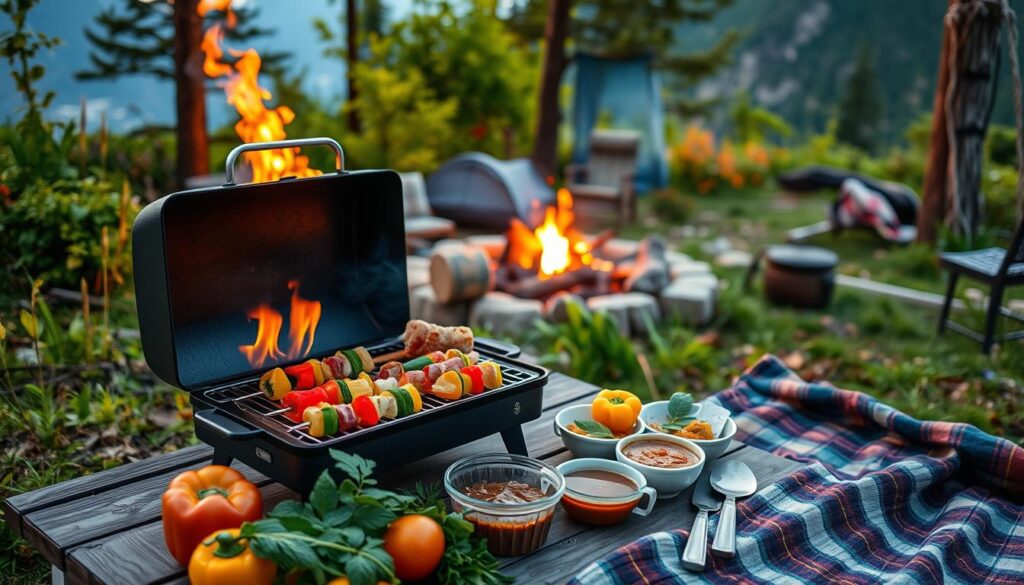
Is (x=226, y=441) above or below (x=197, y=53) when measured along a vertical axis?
below

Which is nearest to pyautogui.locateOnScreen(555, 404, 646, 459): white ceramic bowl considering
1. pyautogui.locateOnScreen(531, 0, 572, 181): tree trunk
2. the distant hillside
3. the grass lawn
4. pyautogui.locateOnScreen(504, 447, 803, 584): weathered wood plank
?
pyautogui.locateOnScreen(504, 447, 803, 584): weathered wood plank

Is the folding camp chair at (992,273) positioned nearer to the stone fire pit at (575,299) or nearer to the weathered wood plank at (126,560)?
the stone fire pit at (575,299)

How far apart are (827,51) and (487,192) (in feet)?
121

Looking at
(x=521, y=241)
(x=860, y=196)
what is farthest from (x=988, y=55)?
(x=521, y=241)

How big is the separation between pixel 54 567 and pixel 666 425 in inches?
72.3

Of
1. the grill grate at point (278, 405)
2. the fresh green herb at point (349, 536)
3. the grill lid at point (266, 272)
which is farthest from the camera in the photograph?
the grill lid at point (266, 272)

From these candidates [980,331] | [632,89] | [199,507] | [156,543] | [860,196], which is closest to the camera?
[199,507]

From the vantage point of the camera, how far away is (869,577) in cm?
226

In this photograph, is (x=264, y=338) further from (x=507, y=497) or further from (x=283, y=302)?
(x=507, y=497)

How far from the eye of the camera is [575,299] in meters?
5.42

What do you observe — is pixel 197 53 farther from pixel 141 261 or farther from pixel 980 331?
pixel 980 331

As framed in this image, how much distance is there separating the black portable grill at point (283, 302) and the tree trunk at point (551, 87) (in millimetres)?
8051

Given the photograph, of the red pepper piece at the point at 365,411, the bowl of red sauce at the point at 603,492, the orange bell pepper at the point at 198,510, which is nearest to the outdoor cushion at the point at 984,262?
the bowl of red sauce at the point at 603,492

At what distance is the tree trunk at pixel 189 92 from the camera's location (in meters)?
7.33
